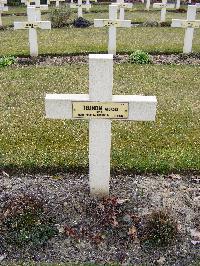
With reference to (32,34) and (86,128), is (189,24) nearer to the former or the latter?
(32,34)

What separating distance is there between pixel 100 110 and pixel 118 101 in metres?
0.24

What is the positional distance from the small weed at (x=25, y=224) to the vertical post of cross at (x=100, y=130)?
2.73 feet

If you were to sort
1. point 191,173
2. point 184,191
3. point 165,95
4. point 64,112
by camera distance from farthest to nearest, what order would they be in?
point 165,95 → point 191,173 → point 184,191 → point 64,112

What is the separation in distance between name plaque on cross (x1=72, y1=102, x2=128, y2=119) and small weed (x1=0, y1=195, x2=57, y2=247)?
122 cm

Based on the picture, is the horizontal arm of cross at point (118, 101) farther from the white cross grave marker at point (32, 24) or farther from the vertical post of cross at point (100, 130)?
the white cross grave marker at point (32, 24)

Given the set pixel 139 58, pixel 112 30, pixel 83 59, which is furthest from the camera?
pixel 112 30

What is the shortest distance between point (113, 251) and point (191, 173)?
2.09 metres

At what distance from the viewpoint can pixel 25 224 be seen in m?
4.84

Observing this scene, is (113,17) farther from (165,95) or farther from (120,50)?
(165,95)

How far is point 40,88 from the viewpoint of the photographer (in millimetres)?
10039

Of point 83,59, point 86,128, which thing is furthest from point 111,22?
point 86,128

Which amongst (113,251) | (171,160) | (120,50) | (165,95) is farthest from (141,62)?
(113,251)

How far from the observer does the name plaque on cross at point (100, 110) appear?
4969 mm

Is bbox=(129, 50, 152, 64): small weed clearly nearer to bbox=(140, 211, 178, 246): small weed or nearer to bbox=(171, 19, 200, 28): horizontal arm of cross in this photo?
bbox=(171, 19, 200, 28): horizontal arm of cross
